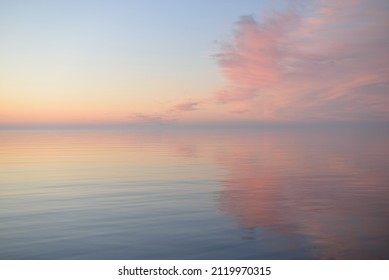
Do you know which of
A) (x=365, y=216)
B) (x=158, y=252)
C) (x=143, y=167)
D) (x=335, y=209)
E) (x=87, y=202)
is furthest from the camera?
(x=143, y=167)

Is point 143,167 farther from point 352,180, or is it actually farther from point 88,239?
point 88,239

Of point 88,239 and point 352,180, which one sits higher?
point 352,180

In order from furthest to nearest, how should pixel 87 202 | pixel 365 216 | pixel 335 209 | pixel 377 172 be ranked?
pixel 377 172
pixel 87 202
pixel 335 209
pixel 365 216

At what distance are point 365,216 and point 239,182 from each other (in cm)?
848

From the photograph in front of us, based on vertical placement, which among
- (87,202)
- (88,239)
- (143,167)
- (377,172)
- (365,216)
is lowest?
(88,239)

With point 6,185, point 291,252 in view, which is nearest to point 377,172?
point 291,252

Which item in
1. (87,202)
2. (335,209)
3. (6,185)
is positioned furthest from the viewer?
(6,185)

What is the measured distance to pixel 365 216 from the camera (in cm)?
1403

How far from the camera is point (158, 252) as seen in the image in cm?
1062

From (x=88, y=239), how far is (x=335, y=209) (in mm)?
8831
